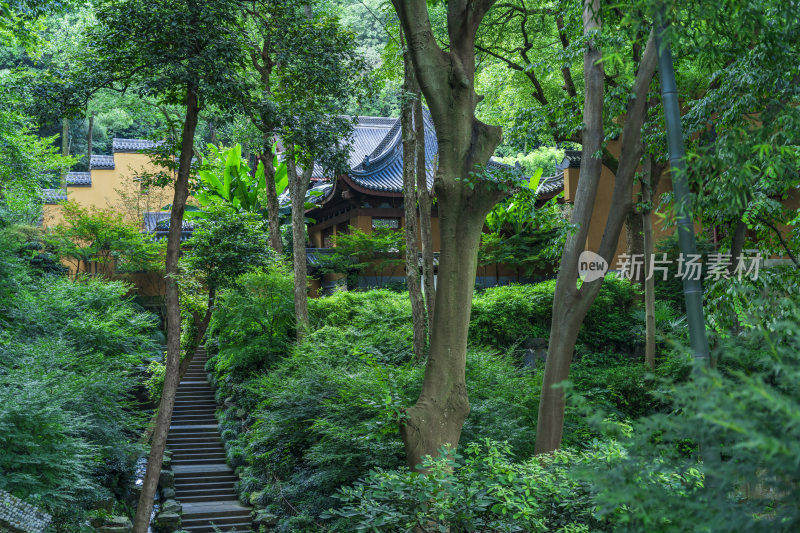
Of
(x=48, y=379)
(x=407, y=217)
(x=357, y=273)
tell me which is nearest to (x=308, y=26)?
(x=407, y=217)

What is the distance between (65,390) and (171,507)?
3634mm

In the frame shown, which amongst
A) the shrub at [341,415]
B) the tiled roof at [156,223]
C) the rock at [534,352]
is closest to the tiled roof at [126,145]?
the tiled roof at [156,223]

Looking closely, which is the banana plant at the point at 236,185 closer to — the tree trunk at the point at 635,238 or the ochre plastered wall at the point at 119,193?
the ochre plastered wall at the point at 119,193

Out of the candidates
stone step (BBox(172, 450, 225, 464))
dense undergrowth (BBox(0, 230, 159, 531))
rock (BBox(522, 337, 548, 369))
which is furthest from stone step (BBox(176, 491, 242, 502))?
rock (BBox(522, 337, 548, 369))

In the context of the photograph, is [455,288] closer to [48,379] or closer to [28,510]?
[28,510]

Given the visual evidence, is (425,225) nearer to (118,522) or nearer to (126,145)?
(118,522)

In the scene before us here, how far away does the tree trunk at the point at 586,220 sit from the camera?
8000 mm

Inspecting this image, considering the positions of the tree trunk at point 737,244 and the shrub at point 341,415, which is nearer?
the shrub at point 341,415

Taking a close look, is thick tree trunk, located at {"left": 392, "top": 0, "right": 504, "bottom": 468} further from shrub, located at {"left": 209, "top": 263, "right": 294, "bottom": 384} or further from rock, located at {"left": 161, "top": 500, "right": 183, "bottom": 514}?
shrub, located at {"left": 209, "top": 263, "right": 294, "bottom": 384}

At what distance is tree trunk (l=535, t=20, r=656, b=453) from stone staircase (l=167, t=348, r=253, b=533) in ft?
18.2

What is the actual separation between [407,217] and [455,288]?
5089 mm

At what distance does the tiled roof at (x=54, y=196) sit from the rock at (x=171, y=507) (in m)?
13.2

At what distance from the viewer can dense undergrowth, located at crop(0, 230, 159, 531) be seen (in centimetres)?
823

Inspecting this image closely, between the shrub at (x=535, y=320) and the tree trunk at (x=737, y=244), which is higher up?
the tree trunk at (x=737, y=244)
